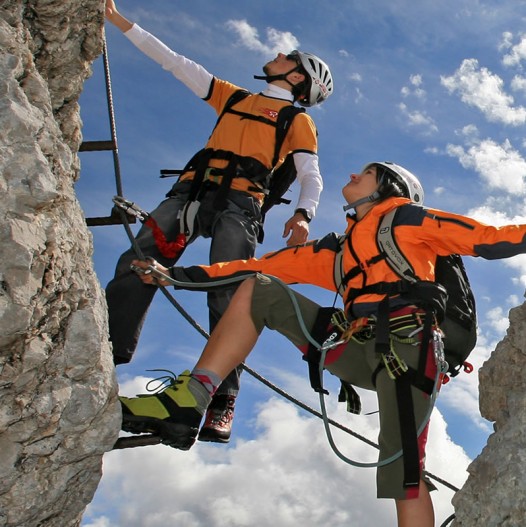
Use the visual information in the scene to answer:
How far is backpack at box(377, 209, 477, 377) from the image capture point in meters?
5.57

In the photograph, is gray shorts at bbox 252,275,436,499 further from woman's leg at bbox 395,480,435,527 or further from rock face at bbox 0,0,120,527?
rock face at bbox 0,0,120,527

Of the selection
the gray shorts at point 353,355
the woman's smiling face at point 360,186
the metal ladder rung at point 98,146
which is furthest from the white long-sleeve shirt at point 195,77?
the gray shorts at point 353,355

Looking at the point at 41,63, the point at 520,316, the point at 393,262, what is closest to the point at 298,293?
the point at 393,262

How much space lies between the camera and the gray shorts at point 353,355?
198 inches

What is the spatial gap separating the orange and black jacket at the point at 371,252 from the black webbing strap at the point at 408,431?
683mm

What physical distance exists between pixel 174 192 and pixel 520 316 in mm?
3772

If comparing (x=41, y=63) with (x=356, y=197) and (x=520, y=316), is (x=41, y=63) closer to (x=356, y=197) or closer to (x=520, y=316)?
(x=356, y=197)

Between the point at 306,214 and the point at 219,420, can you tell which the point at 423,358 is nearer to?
the point at 219,420

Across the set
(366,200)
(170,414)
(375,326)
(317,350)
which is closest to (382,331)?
(375,326)

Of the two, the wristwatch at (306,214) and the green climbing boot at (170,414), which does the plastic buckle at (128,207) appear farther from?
the green climbing boot at (170,414)

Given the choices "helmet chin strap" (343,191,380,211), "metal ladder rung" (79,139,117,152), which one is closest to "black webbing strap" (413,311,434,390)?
"helmet chin strap" (343,191,380,211)

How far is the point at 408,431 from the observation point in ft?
16.0

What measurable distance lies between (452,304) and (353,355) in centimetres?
91

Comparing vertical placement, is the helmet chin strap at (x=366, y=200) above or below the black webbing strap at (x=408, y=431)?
above
